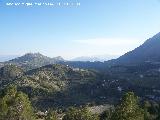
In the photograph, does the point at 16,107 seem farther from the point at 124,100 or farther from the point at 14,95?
the point at 124,100

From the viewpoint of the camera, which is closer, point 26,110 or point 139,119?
point 139,119

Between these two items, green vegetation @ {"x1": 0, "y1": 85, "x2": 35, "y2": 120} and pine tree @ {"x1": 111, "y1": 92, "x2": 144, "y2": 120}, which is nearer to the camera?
pine tree @ {"x1": 111, "y1": 92, "x2": 144, "y2": 120}

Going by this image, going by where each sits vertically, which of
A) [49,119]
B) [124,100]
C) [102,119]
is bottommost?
[102,119]

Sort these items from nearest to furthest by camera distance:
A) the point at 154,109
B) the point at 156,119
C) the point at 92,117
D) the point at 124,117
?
the point at 124,117
the point at 92,117
the point at 156,119
the point at 154,109

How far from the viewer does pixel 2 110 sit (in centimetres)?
11212

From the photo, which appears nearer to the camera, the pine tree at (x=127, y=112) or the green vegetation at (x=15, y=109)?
the pine tree at (x=127, y=112)

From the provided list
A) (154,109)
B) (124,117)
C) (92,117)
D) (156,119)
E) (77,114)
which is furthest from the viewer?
(154,109)

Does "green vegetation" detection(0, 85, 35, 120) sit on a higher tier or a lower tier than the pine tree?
lower

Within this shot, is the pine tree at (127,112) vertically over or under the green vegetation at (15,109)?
over

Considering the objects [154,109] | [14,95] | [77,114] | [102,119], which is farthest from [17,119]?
[154,109]

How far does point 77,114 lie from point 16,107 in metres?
19.8

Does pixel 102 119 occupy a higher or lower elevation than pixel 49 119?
lower

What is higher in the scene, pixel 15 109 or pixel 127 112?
pixel 127 112

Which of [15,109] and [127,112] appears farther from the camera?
[15,109]
